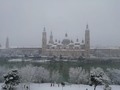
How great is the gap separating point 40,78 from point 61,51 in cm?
1676

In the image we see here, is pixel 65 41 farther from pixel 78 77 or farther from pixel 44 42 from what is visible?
pixel 78 77

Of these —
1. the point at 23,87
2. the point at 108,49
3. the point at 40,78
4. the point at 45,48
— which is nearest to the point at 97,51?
the point at 108,49

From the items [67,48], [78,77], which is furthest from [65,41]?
[78,77]

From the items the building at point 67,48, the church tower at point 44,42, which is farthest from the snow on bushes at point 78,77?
the church tower at point 44,42

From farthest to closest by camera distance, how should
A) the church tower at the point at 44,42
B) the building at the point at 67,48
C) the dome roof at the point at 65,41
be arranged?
the dome roof at the point at 65,41 < the church tower at the point at 44,42 < the building at the point at 67,48

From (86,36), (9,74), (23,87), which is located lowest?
(23,87)

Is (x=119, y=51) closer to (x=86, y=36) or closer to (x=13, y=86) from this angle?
(x=86, y=36)

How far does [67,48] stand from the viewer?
26266 mm

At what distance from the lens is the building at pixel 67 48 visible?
2600cm

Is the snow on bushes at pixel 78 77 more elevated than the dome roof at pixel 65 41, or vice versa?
the dome roof at pixel 65 41

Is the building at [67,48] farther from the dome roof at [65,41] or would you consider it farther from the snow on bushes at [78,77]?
the snow on bushes at [78,77]

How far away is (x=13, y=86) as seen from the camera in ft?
21.6

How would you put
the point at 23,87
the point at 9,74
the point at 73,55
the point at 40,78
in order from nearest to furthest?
the point at 9,74 → the point at 23,87 → the point at 40,78 → the point at 73,55

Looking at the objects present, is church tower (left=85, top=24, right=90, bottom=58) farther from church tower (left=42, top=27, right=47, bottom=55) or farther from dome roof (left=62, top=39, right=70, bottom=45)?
church tower (left=42, top=27, right=47, bottom=55)
